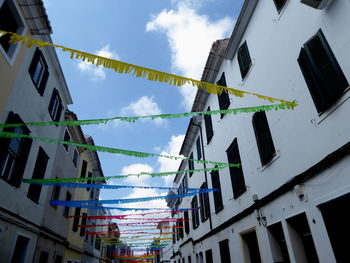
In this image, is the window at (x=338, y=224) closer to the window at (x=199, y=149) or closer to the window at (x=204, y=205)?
the window at (x=204, y=205)

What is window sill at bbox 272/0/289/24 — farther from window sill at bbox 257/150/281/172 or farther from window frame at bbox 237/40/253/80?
window sill at bbox 257/150/281/172

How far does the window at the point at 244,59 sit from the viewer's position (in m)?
8.63

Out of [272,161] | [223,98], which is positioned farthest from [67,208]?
[272,161]

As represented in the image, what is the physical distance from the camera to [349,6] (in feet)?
14.1


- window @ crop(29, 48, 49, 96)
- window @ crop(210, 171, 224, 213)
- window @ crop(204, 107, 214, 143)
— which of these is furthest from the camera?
window @ crop(204, 107, 214, 143)

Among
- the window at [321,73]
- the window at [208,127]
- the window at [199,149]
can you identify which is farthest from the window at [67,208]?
the window at [321,73]

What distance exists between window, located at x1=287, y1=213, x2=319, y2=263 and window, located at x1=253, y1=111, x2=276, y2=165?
71.6 inches

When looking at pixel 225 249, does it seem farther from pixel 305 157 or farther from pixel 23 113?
pixel 23 113

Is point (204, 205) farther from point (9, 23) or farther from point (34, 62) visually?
point (9, 23)

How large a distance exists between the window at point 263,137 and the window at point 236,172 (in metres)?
1.71

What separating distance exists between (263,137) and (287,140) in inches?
50.5

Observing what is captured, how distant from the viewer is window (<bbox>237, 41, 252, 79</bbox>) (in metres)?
8.63

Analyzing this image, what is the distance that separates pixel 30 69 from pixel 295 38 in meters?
8.92

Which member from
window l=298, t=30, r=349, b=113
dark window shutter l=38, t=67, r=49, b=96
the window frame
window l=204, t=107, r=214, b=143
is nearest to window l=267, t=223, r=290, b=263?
window l=298, t=30, r=349, b=113
